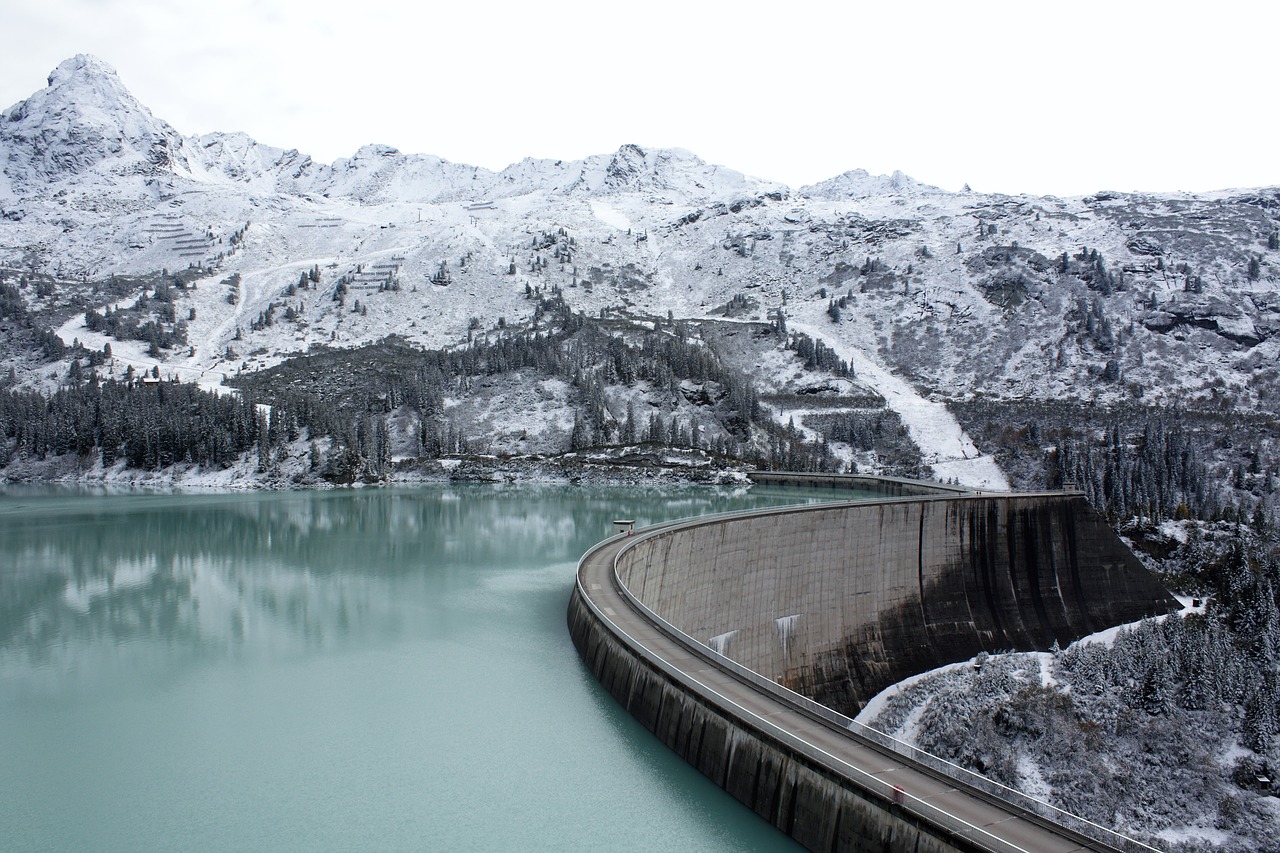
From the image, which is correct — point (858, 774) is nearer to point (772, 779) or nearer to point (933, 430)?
point (772, 779)

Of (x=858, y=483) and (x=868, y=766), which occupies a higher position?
(x=868, y=766)

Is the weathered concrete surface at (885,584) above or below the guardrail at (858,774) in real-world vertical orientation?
below

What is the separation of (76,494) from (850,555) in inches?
3823

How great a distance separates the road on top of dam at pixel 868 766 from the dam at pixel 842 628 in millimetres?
38

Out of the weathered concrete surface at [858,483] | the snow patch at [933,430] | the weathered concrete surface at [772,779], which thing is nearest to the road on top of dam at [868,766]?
the weathered concrete surface at [772,779]

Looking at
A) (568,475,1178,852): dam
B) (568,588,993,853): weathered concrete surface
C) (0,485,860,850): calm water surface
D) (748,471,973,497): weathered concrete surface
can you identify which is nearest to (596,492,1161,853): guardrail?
(568,475,1178,852): dam

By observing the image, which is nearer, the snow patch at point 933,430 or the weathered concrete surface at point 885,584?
the weathered concrete surface at point 885,584

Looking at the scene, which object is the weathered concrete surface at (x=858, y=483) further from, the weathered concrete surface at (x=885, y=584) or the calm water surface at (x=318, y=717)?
the calm water surface at (x=318, y=717)

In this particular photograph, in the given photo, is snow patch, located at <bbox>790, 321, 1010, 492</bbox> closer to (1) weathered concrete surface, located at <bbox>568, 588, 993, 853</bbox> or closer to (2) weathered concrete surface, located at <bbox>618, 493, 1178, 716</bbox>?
(2) weathered concrete surface, located at <bbox>618, 493, 1178, 716</bbox>

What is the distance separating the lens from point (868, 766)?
15117 mm

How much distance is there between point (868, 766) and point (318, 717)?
56.3ft

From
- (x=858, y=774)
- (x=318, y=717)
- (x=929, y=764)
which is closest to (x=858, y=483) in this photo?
(x=318, y=717)

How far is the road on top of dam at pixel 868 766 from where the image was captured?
40.9 ft

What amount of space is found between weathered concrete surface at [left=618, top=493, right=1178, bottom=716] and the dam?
10 centimetres
